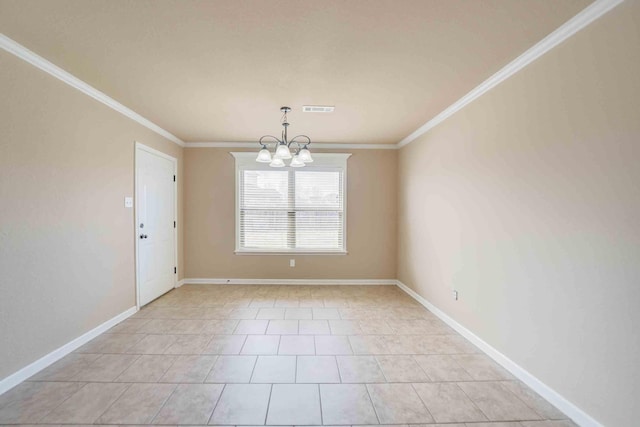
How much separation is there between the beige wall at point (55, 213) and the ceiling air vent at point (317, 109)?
7.05 ft

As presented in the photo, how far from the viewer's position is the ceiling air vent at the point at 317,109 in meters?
3.15

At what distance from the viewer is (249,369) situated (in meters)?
2.34

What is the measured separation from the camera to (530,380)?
2.12m

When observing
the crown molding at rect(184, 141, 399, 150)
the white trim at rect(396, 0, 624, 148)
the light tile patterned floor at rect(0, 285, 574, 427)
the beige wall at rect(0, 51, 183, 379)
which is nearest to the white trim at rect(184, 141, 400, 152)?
the crown molding at rect(184, 141, 399, 150)

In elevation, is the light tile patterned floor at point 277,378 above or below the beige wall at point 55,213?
below

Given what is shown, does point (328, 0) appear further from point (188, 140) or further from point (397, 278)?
point (397, 278)

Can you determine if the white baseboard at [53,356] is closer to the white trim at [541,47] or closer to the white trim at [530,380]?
the white trim at [530,380]

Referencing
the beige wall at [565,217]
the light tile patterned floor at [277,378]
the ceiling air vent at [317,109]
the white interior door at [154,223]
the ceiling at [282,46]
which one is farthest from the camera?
the white interior door at [154,223]

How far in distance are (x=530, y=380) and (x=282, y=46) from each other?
308 centimetres

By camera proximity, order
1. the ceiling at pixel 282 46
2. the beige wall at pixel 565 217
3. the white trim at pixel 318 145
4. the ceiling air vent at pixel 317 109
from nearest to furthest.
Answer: the beige wall at pixel 565 217, the ceiling at pixel 282 46, the ceiling air vent at pixel 317 109, the white trim at pixel 318 145

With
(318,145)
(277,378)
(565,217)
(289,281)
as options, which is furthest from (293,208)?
(565,217)

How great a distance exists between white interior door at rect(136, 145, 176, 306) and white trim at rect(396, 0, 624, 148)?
393 cm

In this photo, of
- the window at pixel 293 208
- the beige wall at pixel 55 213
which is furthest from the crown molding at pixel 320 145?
the beige wall at pixel 55 213

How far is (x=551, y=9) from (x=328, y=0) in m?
1.32
